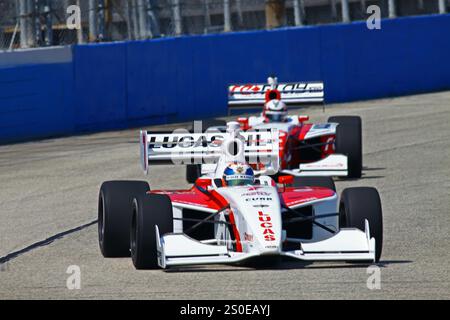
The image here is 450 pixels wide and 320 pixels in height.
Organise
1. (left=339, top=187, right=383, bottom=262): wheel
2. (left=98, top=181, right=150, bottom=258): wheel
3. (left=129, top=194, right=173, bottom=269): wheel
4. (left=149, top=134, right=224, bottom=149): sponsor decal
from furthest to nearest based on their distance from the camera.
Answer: (left=149, top=134, right=224, bottom=149): sponsor decal < (left=98, top=181, right=150, bottom=258): wheel < (left=339, top=187, right=383, bottom=262): wheel < (left=129, top=194, right=173, bottom=269): wheel

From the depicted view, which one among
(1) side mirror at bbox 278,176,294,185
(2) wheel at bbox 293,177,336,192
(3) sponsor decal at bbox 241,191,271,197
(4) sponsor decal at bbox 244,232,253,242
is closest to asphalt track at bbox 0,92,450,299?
(4) sponsor decal at bbox 244,232,253,242

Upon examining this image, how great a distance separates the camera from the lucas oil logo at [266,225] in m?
10.1

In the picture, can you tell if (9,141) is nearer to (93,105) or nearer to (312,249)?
(93,105)

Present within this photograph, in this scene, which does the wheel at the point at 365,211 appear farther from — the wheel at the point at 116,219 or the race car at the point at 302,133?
the race car at the point at 302,133

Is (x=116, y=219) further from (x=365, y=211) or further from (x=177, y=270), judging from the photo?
(x=365, y=211)

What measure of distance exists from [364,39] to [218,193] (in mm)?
20853

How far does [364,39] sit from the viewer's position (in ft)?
103

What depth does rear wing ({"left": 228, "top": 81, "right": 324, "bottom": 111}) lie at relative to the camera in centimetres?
1814

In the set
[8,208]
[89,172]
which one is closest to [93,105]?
[89,172]

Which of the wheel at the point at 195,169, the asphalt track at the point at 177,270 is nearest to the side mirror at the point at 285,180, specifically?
the asphalt track at the point at 177,270

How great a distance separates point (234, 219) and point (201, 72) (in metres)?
17.8

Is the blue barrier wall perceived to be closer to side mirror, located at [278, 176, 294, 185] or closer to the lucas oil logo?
side mirror, located at [278, 176, 294, 185]

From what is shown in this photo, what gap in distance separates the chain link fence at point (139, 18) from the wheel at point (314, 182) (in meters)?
12.8

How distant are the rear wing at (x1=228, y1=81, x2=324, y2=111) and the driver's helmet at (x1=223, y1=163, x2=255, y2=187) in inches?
264
